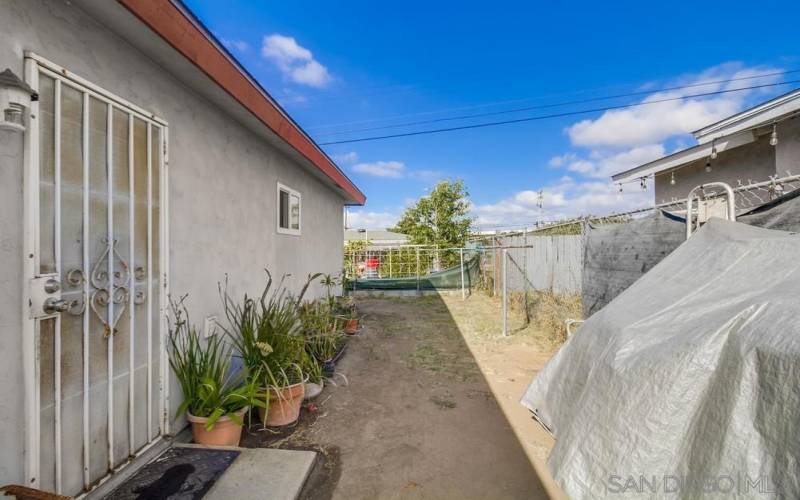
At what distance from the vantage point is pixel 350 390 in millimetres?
3381

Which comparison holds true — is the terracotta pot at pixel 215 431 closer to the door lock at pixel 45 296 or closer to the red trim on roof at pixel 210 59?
the door lock at pixel 45 296

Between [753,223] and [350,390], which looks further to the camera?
[350,390]

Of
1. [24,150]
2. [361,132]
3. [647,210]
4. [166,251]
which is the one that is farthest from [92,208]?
[361,132]

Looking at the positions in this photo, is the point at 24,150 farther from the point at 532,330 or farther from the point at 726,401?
the point at 532,330

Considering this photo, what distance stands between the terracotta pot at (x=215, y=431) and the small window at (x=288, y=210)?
2.36 meters

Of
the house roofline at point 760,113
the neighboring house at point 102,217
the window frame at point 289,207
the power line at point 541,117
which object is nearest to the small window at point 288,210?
the window frame at point 289,207

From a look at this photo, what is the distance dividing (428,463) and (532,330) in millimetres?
3730

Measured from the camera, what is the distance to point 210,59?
2.20 m

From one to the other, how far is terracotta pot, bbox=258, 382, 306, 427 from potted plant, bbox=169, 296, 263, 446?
0.20m

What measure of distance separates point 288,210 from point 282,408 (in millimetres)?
2655

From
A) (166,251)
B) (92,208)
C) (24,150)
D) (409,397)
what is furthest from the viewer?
(409,397)

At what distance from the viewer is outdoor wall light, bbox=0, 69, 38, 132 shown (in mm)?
1267

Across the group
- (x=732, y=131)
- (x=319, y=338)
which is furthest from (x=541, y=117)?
(x=319, y=338)

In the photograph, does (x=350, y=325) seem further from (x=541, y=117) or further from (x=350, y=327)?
(x=541, y=117)
